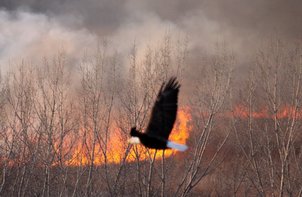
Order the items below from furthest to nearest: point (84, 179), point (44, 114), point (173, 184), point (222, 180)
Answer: point (222, 180) < point (173, 184) < point (84, 179) < point (44, 114)

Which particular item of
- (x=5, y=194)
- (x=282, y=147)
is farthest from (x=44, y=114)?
(x=5, y=194)

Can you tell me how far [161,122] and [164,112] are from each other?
0.57ft

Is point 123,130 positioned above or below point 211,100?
below

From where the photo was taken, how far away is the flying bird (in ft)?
16.2

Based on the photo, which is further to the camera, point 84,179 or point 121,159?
point 84,179

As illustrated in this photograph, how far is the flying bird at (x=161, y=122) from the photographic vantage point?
4.93 m

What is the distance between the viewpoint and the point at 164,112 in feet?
16.8

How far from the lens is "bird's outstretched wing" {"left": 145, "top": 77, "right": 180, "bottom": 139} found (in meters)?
4.98

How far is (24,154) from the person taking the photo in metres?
15.0

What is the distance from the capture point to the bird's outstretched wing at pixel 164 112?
16.4 ft

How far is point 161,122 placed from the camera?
5.02m

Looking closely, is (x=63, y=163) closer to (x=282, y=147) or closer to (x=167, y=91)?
(x=282, y=147)

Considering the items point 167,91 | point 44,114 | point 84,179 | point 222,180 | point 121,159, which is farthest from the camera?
point 222,180

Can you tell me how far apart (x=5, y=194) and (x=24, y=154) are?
10899 millimetres
